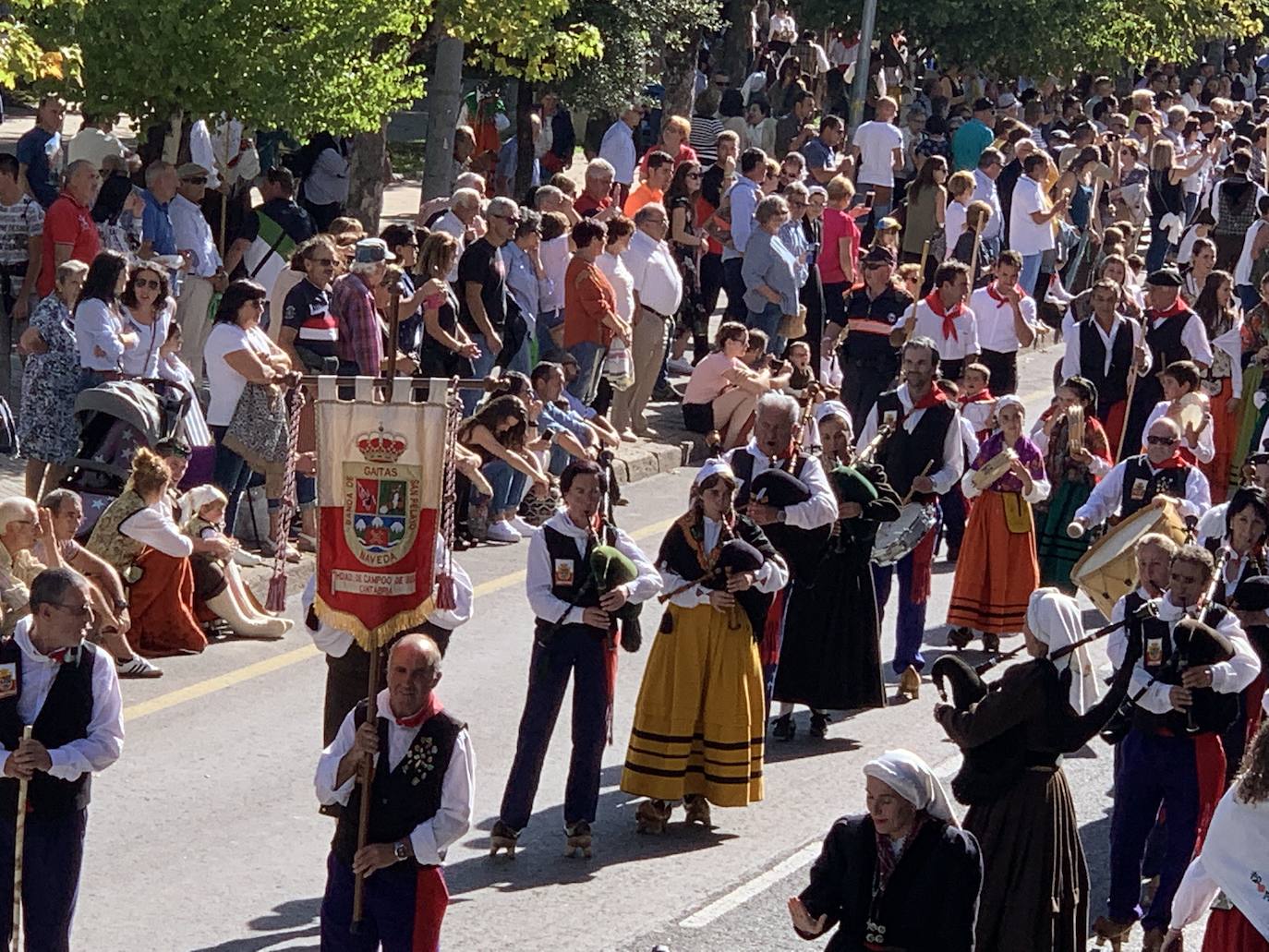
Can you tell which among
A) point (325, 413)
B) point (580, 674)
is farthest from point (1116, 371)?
point (325, 413)

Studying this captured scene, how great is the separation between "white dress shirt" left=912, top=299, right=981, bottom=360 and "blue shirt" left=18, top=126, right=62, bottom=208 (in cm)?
675

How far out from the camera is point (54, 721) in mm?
9273

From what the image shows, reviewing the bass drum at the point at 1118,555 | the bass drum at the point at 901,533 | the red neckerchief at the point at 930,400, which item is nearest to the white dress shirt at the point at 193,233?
the red neckerchief at the point at 930,400

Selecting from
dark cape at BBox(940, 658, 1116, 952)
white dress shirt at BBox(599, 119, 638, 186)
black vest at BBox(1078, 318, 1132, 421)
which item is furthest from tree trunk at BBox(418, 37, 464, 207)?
dark cape at BBox(940, 658, 1116, 952)

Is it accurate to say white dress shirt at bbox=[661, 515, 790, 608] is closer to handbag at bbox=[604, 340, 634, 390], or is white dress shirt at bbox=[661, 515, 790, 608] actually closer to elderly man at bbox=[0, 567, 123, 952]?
elderly man at bbox=[0, 567, 123, 952]

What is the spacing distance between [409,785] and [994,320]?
11.2 metres

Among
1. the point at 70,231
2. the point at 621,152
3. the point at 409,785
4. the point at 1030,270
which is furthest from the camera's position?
the point at 621,152

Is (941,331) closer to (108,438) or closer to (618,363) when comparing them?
(618,363)

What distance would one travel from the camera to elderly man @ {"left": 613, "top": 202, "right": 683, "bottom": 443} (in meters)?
→ 19.2

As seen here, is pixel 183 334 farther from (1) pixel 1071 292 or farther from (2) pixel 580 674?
(1) pixel 1071 292

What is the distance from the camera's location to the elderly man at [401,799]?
9.08 metres

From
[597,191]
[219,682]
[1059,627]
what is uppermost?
[597,191]

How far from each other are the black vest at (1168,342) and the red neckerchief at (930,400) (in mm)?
4044

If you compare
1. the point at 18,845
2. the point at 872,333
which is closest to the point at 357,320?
the point at 872,333
